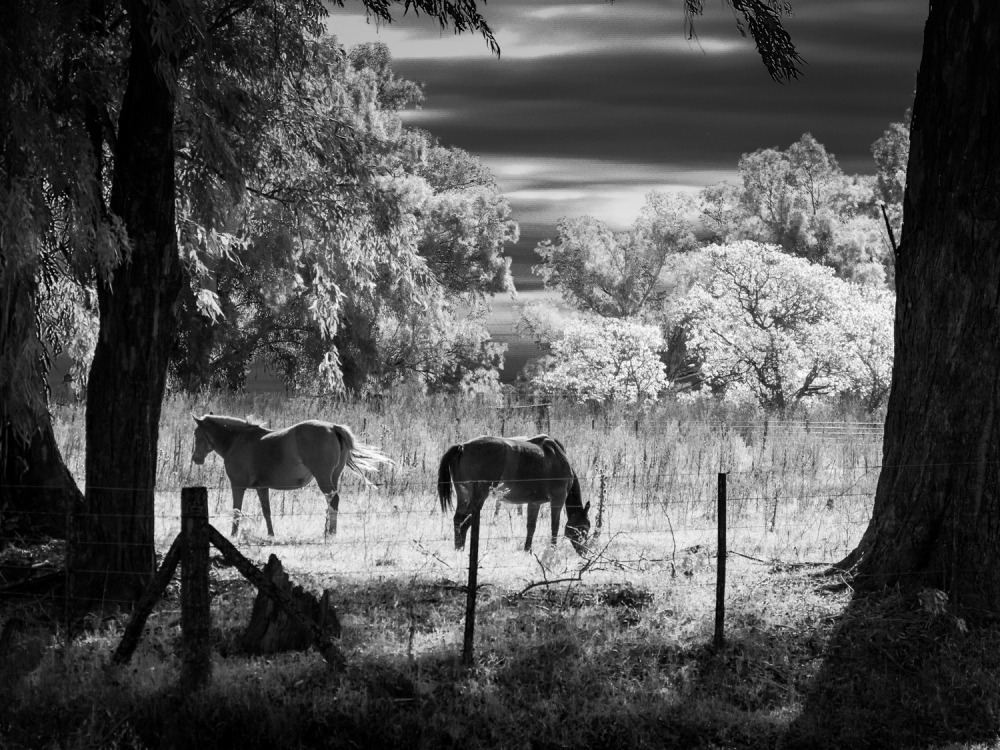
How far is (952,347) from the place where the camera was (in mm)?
7836

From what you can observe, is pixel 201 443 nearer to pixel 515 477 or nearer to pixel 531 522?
pixel 515 477

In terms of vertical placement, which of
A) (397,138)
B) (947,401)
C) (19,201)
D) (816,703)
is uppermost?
(397,138)

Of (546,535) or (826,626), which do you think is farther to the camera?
(546,535)

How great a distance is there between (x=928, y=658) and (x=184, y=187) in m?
7.07

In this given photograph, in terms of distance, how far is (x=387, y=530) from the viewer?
11.2 m

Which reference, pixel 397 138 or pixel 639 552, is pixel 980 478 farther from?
pixel 397 138

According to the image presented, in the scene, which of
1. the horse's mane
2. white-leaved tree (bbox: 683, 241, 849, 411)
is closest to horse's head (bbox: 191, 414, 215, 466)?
the horse's mane

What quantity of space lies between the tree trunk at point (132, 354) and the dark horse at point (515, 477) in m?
2.93

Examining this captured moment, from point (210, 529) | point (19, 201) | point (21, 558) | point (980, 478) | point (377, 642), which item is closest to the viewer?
point (210, 529)

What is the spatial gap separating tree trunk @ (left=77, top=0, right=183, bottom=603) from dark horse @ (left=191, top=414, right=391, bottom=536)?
3.27m

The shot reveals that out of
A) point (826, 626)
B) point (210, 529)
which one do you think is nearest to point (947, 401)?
point (826, 626)

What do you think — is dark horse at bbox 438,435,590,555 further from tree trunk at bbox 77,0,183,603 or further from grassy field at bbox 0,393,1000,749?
tree trunk at bbox 77,0,183,603

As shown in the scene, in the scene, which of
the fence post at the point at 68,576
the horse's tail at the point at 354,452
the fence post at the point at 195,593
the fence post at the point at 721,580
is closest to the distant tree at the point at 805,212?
the horse's tail at the point at 354,452

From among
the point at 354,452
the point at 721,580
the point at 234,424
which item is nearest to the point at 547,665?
the point at 721,580
